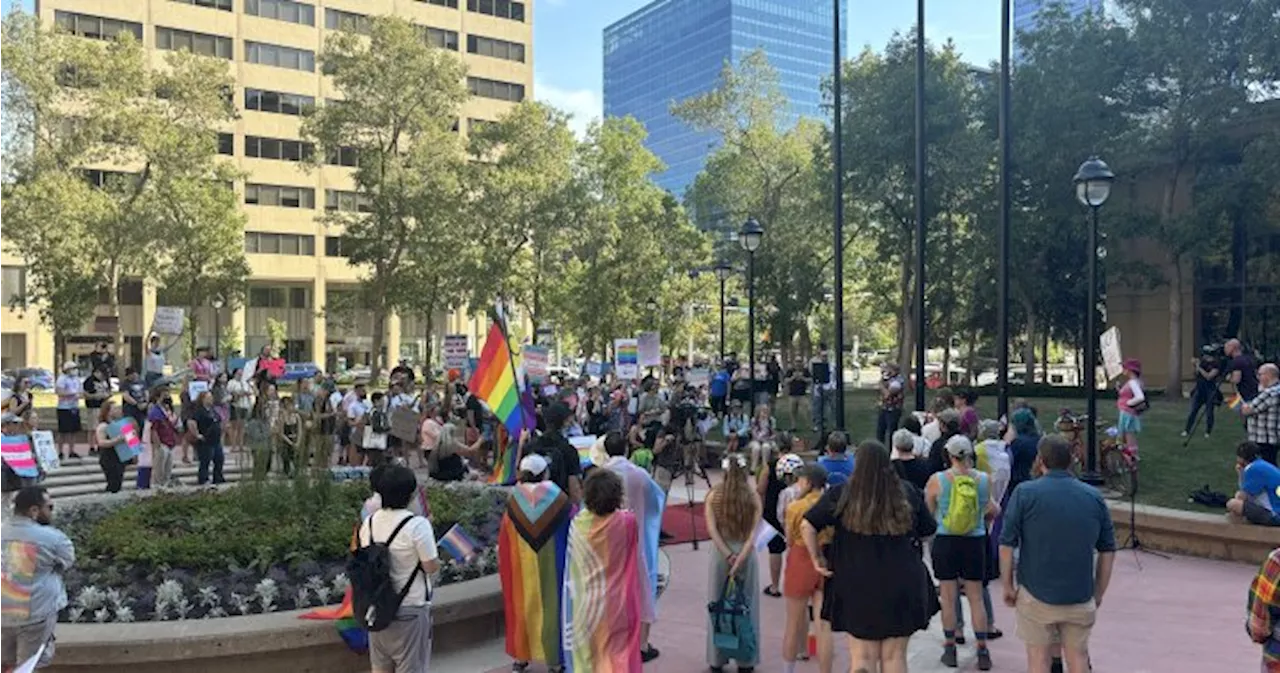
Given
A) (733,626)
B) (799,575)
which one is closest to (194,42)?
(733,626)

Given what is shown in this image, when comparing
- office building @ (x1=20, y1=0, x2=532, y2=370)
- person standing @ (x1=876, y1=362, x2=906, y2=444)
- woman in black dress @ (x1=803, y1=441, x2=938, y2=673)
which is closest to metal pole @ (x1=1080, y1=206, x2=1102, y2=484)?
person standing @ (x1=876, y1=362, x2=906, y2=444)

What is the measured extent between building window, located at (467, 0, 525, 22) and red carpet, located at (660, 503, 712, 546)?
6216cm

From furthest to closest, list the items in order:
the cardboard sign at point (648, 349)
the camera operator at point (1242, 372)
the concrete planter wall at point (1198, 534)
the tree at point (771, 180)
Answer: the tree at point (771, 180), the cardboard sign at point (648, 349), the camera operator at point (1242, 372), the concrete planter wall at point (1198, 534)

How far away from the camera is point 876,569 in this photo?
5.17 meters

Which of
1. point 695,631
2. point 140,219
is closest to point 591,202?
point 140,219

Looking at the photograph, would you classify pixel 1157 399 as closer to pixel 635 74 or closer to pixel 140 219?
pixel 140 219

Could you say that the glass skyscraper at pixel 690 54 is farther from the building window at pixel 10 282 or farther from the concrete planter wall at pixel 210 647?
the concrete planter wall at pixel 210 647

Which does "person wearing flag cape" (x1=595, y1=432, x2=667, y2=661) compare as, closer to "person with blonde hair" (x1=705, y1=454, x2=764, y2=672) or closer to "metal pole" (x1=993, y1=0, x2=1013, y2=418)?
"person with blonde hair" (x1=705, y1=454, x2=764, y2=672)

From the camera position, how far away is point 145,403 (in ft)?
57.0

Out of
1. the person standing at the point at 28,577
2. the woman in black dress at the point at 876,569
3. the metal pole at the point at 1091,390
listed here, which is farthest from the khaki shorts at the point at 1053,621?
the metal pole at the point at 1091,390

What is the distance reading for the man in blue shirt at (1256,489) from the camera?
31.7ft

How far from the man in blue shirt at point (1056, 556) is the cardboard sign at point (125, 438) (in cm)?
1230

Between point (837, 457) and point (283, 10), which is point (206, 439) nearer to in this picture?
point (837, 457)

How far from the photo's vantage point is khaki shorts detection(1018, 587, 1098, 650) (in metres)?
5.42
